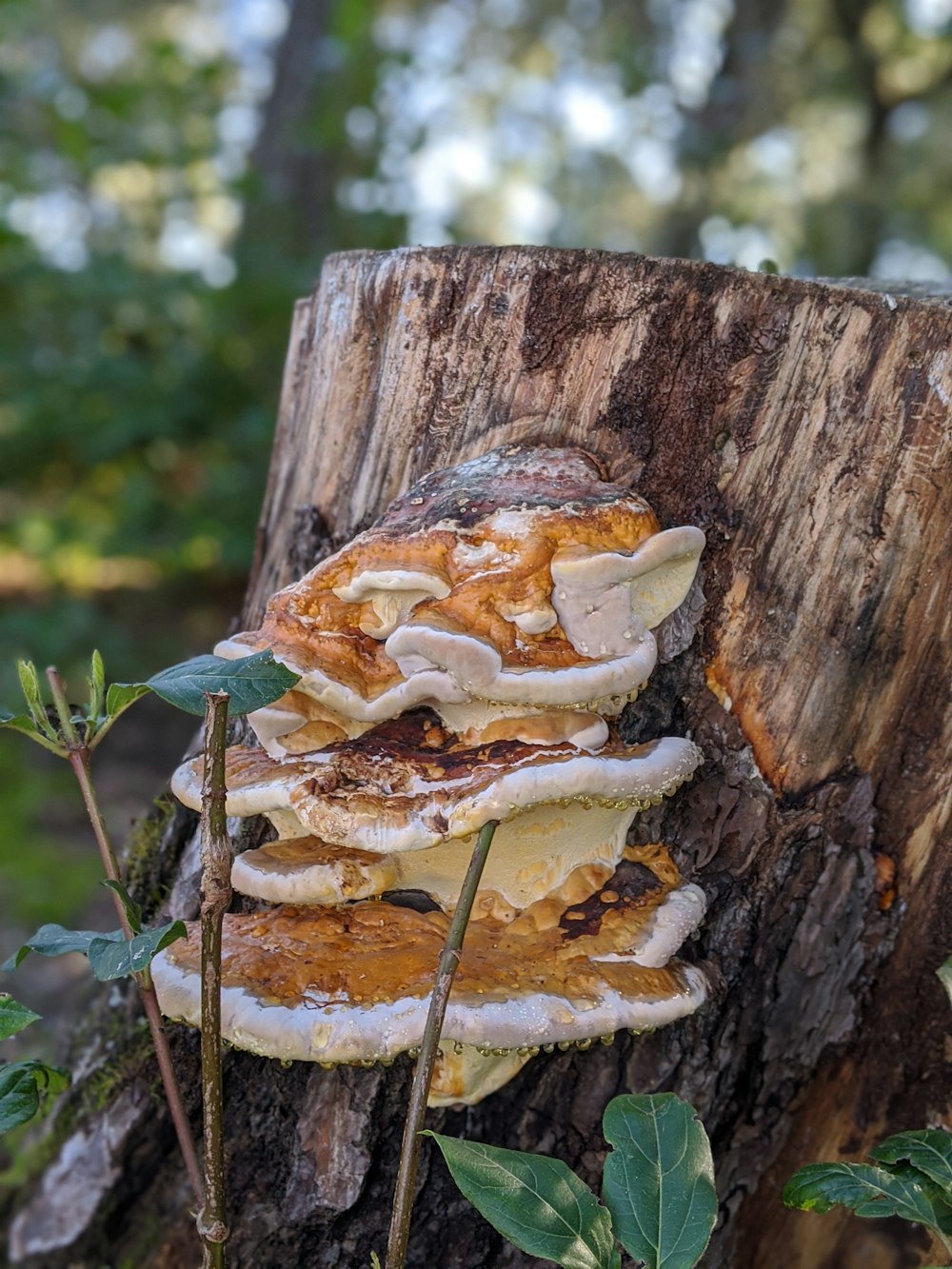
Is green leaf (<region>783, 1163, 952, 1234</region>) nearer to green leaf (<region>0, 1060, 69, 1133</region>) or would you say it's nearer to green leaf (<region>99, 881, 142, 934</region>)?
green leaf (<region>99, 881, 142, 934</region>)

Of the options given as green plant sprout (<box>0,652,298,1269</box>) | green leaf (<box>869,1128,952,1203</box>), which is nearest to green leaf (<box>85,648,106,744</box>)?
green plant sprout (<box>0,652,298,1269</box>)

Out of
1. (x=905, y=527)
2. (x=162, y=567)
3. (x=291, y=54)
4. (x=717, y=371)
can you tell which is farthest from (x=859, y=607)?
(x=291, y=54)

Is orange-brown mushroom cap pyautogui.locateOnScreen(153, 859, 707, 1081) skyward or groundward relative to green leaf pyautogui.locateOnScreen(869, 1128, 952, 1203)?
skyward

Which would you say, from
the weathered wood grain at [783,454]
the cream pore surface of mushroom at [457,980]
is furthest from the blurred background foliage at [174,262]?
the cream pore surface of mushroom at [457,980]

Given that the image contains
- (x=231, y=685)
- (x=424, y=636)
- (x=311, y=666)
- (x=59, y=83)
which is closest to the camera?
(x=231, y=685)

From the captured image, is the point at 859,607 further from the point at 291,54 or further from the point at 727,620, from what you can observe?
the point at 291,54

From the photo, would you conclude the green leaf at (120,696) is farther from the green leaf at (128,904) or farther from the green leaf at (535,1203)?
the green leaf at (535,1203)
